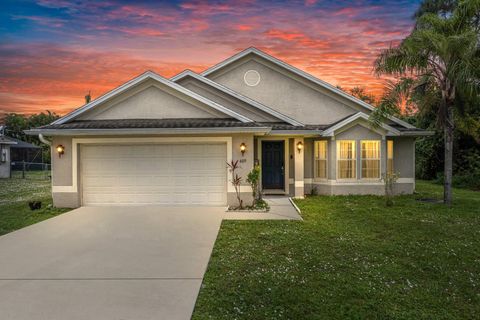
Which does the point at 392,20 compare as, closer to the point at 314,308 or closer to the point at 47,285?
the point at 314,308

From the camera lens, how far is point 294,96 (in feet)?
50.6

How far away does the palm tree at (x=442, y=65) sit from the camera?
11.2 metres

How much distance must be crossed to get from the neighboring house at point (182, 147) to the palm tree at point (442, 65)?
1713mm

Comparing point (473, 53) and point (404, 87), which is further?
point (404, 87)

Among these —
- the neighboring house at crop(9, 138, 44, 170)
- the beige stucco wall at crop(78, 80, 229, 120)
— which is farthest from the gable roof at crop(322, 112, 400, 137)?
the neighboring house at crop(9, 138, 44, 170)

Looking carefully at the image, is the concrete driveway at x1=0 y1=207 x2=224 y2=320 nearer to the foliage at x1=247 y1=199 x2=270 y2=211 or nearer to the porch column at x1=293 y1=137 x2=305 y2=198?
the foliage at x1=247 y1=199 x2=270 y2=211

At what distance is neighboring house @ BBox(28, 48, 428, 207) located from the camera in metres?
11.3

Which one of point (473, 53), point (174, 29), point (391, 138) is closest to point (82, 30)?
point (174, 29)

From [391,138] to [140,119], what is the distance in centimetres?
1107

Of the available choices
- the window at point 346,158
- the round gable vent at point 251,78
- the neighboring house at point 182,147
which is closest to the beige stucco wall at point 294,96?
the round gable vent at point 251,78

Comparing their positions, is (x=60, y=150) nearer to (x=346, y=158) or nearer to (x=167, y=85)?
(x=167, y=85)

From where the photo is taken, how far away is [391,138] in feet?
48.4

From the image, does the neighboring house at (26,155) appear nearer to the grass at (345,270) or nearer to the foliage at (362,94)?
the grass at (345,270)

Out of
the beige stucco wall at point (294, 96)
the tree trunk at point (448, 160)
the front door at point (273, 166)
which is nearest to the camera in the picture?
the tree trunk at point (448, 160)
